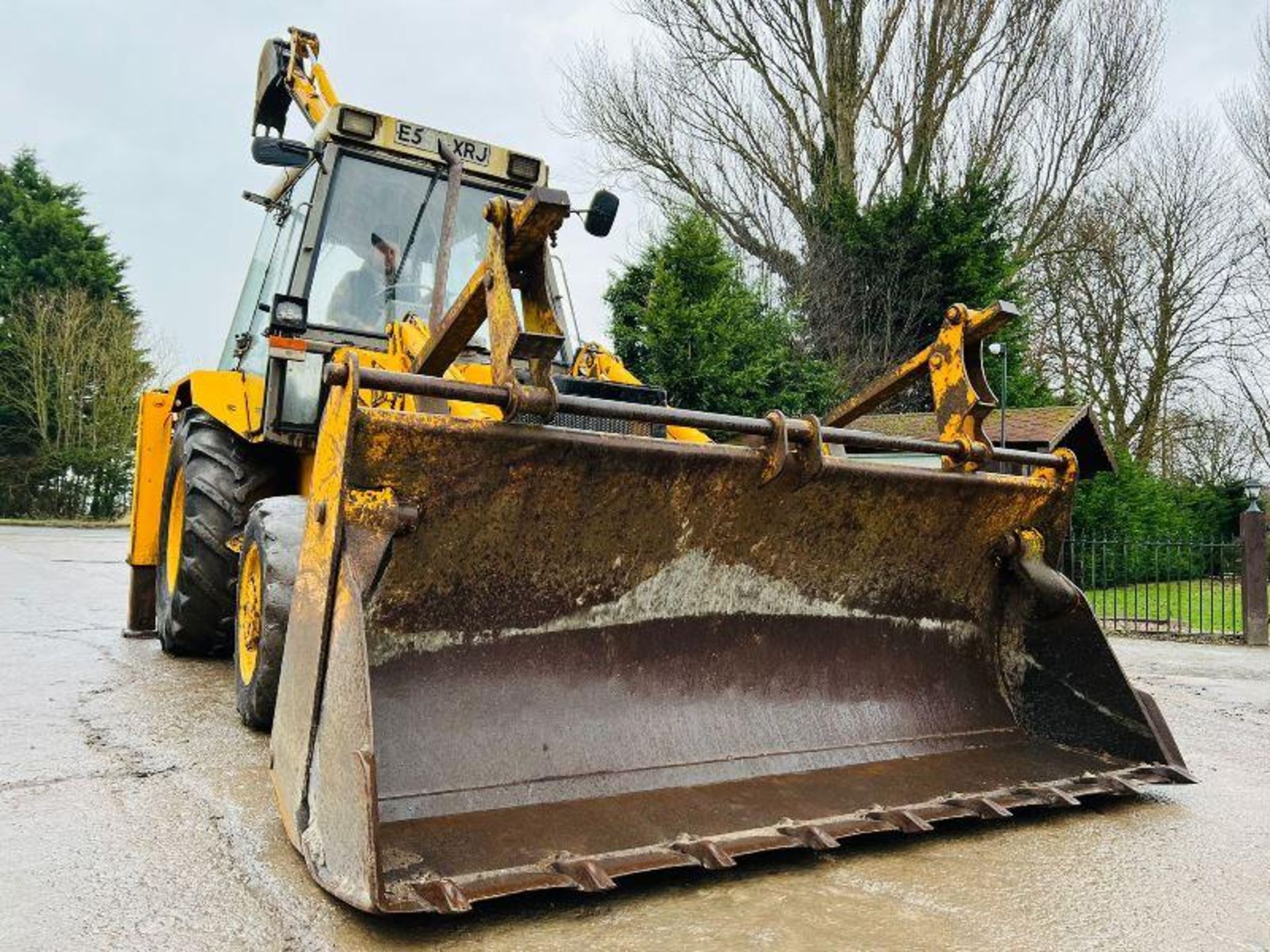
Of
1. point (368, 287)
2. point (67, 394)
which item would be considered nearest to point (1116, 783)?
point (368, 287)

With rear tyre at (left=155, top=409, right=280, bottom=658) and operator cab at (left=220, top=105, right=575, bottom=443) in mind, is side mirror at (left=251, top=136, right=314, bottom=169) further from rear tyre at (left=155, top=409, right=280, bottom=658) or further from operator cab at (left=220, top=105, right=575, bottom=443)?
rear tyre at (left=155, top=409, right=280, bottom=658)

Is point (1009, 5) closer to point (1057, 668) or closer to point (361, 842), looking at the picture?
point (1057, 668)

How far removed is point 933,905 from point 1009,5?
21.4 meters

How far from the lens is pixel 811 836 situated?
2.52 m

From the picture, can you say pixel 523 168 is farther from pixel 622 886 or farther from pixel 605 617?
pixel 622 886

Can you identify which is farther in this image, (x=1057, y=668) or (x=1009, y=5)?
(x=1009, y=5)

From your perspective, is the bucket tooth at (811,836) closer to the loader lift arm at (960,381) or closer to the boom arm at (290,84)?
the loader lift arm at (960,381)

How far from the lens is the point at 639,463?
2979mm

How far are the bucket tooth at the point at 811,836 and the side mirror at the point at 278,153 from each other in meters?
3.50

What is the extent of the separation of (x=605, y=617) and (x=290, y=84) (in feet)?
14.2

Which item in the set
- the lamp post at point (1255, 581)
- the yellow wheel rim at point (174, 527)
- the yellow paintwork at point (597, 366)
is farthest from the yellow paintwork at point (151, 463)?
the lamp post at point (1255, 581)

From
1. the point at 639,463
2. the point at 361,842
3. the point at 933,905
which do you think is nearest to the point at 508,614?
the point at 639,463

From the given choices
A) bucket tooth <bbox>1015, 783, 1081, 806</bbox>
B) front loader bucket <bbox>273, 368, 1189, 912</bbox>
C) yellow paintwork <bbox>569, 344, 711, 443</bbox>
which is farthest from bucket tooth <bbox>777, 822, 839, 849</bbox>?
yellow paintwork <bbox>569, 344, 711, 443</bbox>

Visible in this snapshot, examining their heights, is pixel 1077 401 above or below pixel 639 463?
above
